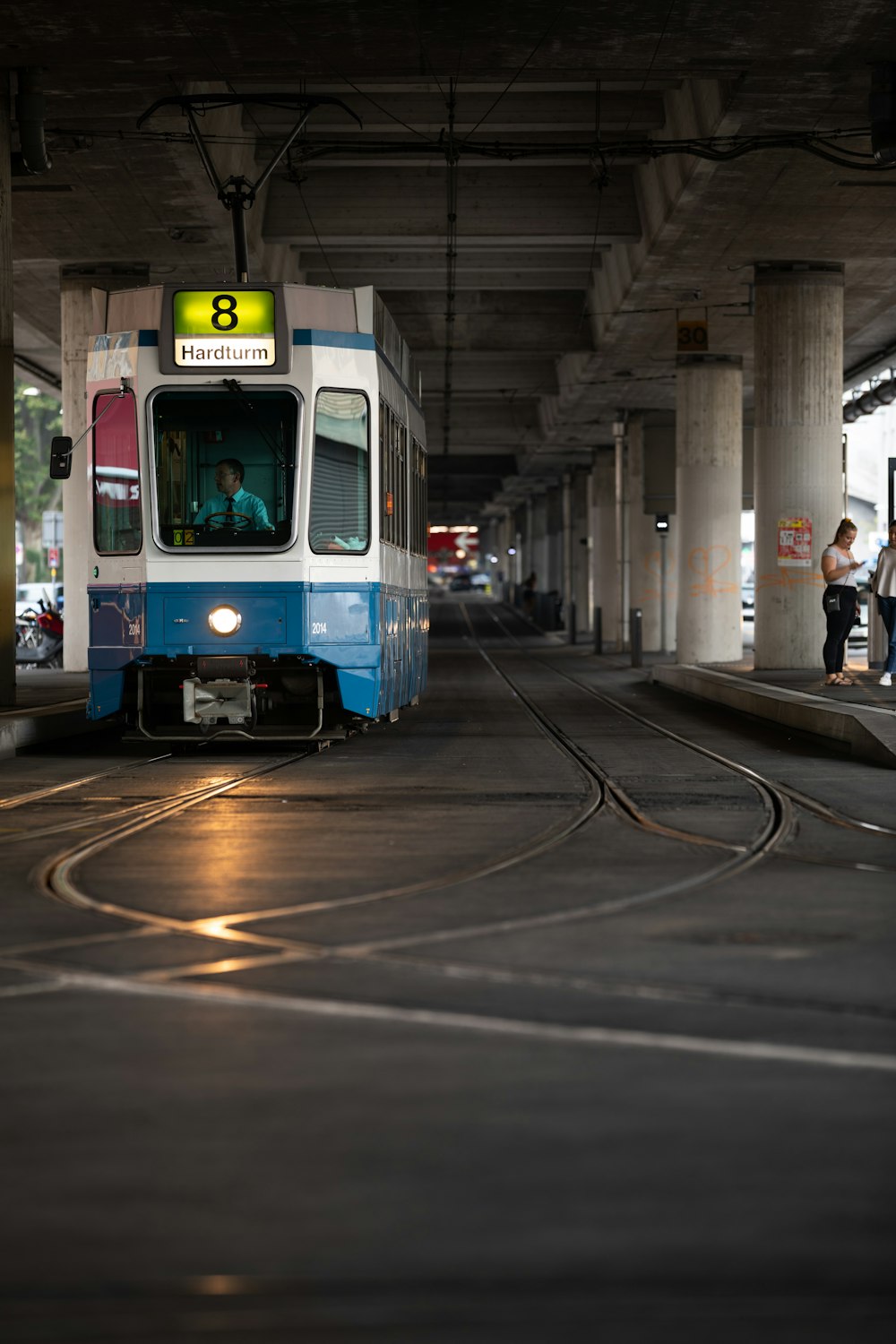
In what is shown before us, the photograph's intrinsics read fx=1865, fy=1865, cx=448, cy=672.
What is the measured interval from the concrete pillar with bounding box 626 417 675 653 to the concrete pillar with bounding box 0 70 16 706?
30.9 metres

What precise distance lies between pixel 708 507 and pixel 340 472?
22345mm

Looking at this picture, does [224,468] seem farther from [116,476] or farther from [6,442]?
[6,442]

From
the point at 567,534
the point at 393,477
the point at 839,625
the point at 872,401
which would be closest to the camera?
the point at 393,477

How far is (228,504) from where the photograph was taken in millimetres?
16359

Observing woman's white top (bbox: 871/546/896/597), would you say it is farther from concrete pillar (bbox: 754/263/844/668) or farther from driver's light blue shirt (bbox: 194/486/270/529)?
driver's light blue shirt (bbox: 194/486/270/529)

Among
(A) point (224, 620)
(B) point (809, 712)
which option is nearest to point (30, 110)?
(A) point (224, 620)

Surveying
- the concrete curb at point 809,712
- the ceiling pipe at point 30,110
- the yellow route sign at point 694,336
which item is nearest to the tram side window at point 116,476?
the ceiling pipe at point 30,110

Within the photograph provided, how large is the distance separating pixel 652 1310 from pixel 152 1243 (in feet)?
3.44

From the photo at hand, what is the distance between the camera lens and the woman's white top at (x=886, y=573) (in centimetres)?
2205

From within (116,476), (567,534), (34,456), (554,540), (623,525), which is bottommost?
(116,476)

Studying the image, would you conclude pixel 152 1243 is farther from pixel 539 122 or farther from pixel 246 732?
pixel 539 122

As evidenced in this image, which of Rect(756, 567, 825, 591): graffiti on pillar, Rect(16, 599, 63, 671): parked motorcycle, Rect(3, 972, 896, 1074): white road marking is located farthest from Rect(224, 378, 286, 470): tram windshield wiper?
Rect(16, 599, 63, 671): parked motorcycle

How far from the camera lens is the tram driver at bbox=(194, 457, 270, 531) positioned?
1630cm

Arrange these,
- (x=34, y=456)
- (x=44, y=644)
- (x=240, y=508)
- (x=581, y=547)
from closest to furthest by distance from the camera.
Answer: (x=240, y=508)
(x=44, y=644)
(x=581, y=547)
(x=34, y=456)
